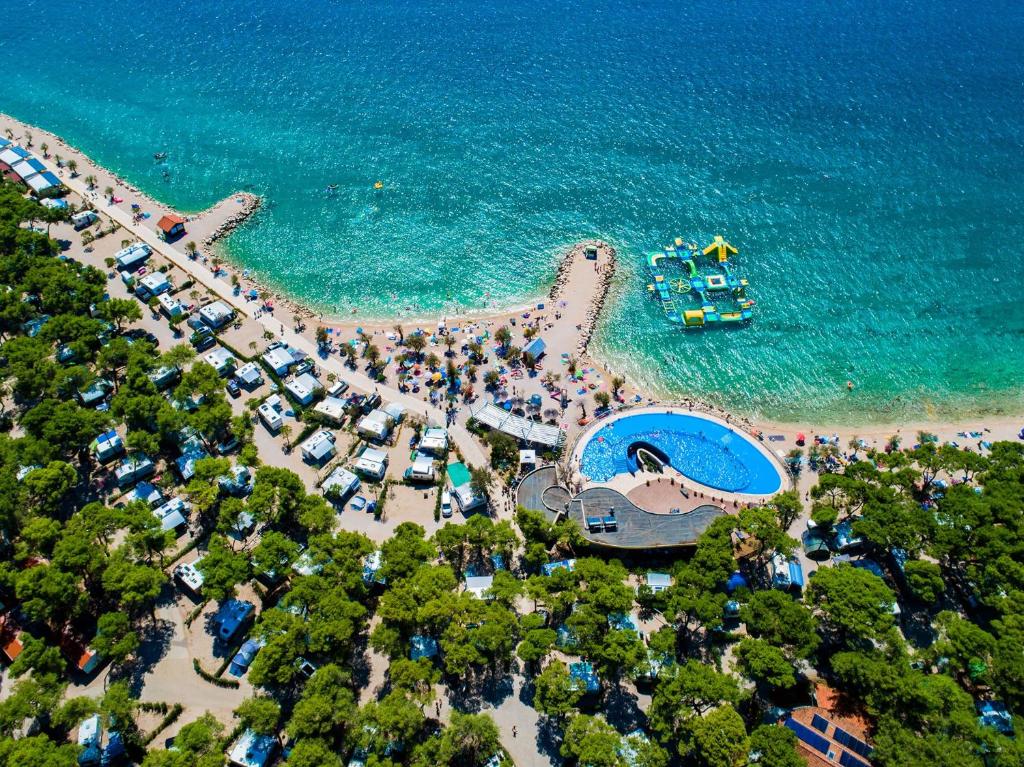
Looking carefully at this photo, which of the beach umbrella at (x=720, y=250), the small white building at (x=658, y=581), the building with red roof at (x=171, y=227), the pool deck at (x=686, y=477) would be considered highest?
the beach umbrella at (x=720, y=250)

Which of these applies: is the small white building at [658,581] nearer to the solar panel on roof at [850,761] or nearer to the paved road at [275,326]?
the solar panel on roof at [850,761]

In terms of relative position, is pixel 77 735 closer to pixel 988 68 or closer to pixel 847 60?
pixel 847 60

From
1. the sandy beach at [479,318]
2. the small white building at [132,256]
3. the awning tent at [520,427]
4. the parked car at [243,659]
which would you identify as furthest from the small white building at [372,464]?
the small white building at [132,256]

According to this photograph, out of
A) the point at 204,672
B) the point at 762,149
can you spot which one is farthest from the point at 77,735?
the point at 762,149

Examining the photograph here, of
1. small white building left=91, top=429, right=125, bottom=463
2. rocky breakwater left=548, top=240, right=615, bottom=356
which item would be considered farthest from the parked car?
rocky breakwater left=548, top=240, right=615, bottom=356

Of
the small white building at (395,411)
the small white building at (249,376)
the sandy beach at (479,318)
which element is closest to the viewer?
the small white building at (395,411)

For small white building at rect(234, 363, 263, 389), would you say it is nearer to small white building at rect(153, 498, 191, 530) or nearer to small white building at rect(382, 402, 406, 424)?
small white building at rect(382, 402, 406, 424)

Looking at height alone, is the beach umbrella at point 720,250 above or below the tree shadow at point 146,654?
above
